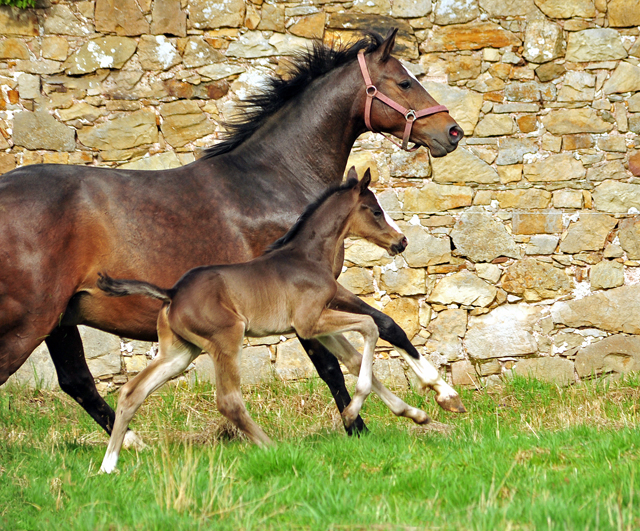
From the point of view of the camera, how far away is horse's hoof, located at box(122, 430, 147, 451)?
447cm

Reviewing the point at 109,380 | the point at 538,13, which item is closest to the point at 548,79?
the point at 538,13

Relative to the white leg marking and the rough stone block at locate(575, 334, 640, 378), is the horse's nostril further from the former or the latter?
the rough stone block at locate(575, 334, 640, 378)

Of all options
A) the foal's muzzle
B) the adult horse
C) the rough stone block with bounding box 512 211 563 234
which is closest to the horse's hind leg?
the adult horse

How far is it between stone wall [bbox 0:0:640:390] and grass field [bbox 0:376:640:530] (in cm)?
158

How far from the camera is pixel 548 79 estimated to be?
21.9 ft

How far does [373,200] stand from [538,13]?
3.50 meters

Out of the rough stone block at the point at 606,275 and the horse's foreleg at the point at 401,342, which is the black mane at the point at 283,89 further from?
the rough stone block at the point at 606,275

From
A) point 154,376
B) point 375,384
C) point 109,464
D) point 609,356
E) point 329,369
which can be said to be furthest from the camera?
point 609,356

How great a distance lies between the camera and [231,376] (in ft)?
12.5

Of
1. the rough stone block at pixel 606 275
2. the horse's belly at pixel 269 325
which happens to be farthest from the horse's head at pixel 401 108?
the rough stone block at pixel 606 275

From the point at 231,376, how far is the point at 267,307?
0.43 meters

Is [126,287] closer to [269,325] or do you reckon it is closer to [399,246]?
[269,325]

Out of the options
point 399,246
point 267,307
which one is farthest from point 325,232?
point 267,307

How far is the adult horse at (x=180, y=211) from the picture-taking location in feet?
13.8
